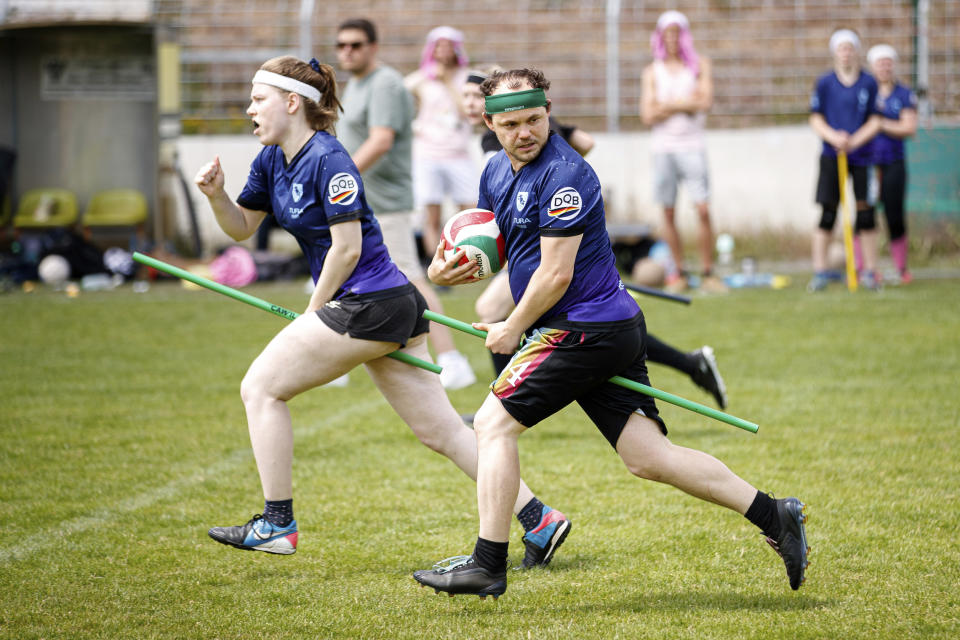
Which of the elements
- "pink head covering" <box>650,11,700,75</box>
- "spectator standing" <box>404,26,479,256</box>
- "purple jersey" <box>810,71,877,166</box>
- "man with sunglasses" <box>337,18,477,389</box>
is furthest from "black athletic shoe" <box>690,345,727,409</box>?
"pink head covering" <box>650,11,700,75</box>

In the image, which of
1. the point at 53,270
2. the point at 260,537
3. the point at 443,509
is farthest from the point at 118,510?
the point at 53,270

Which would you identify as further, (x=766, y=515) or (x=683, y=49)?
(x=683, y=49)

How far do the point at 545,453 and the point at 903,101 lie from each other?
8.20 metres

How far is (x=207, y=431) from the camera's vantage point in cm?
706

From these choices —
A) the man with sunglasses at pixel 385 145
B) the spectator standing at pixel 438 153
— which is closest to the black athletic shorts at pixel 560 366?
the man with sunglasses at pixel 385 145

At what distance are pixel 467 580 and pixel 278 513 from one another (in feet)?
2.89

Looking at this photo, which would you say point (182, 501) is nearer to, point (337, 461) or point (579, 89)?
point (337, 461)

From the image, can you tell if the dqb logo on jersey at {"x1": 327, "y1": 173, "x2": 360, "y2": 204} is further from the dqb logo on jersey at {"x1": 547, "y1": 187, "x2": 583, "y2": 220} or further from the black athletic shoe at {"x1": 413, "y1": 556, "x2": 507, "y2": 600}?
the black athletic shoe at {"x1": 413, "y1": 556, "x2": 507, "y2": 600}

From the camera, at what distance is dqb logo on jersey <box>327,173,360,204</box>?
454 centimetres

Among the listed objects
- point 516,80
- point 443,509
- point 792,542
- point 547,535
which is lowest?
point 443,509

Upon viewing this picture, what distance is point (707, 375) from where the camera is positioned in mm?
6734

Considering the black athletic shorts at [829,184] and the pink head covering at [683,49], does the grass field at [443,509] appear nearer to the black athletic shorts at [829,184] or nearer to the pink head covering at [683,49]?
the black athletic shorts at [829,184]

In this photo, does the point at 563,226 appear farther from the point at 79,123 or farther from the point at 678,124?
the point at 79,123

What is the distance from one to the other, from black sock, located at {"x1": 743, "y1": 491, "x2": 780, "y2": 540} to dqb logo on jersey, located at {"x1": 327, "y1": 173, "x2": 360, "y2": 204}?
1.86 metres
